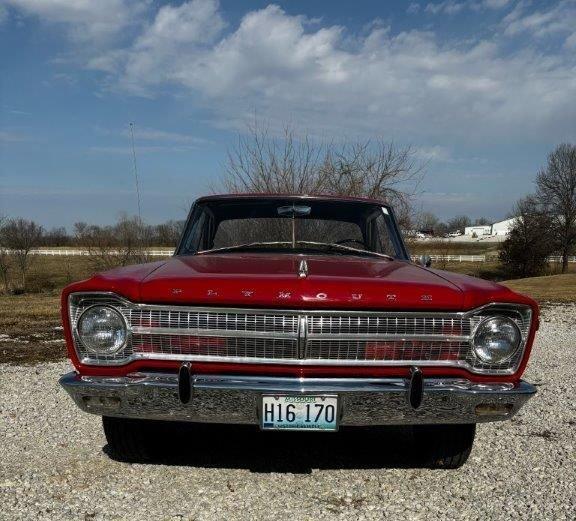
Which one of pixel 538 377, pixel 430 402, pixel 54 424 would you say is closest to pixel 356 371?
pixel 430 402

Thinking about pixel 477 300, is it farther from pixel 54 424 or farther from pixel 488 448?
pixel 54 424

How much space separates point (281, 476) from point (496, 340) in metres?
1.44

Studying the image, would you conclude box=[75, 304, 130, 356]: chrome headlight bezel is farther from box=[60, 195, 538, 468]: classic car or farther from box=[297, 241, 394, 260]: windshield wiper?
box=[297, 241, 394, 260]: windshield wiper

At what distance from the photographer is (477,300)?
2.96 meters

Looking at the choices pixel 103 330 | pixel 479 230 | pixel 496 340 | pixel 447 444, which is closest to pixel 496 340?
pixel 496 340

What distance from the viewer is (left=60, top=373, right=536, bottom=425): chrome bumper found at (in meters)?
2.83

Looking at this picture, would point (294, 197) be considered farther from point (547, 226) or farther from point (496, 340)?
point (547, 226)

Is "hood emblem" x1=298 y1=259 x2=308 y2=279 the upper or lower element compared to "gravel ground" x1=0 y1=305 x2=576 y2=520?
upper

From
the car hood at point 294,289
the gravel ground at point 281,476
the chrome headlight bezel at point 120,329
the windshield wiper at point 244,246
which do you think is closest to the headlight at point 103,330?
the chrome headlight bezel at point 120,329

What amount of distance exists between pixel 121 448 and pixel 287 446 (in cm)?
110

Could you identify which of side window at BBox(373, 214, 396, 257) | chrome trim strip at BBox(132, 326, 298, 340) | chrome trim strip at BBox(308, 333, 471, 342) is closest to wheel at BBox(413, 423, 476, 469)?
chrome trim strip at BBox(308, 333, 471, 342)

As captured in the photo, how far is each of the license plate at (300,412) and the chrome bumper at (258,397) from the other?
40 millimetres

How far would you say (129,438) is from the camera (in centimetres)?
344

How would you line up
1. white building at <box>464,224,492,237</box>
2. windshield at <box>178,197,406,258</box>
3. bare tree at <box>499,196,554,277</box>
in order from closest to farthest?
windshield at <box>178,197,406,258</box> → bare tree at <box>499,196,554,277</box> → white building at <box>464,224,492,237</box>
